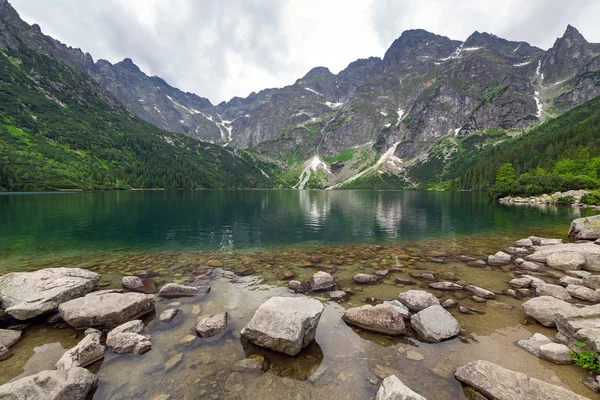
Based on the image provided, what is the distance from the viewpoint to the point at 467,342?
11039 mm

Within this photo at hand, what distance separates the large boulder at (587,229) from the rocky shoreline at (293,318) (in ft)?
51.1

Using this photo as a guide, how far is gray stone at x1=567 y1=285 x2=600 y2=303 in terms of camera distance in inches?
564

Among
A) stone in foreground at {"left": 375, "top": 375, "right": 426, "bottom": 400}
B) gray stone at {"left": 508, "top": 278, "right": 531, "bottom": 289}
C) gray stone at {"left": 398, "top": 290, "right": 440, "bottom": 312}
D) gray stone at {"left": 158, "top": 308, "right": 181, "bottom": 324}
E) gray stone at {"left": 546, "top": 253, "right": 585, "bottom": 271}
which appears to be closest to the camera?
stone in foreground at {"left": 375, "top": 375, "right": 426, "bottom": 400}

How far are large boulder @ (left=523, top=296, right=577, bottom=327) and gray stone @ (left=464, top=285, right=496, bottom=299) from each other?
7.05 ft

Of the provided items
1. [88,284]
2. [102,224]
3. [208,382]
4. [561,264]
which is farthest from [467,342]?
[102,224]

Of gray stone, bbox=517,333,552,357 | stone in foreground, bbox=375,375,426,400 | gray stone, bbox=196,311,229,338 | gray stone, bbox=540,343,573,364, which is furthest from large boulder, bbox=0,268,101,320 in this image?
gray stone, bbox=540,343,573,364

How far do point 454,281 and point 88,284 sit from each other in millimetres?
24692

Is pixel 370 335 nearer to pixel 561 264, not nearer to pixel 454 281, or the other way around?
pixel 454 281

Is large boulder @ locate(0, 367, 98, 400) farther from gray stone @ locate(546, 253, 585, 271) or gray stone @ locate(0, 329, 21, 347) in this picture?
gray stone @ locate(546, 253, 585, 271)

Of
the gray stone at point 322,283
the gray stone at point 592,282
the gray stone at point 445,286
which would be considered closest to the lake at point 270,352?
the gray stone at point 445,286

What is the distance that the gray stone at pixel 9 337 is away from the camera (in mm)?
10508

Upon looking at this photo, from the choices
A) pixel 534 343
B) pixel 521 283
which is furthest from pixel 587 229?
pixel 534 343

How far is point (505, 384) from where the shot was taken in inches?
309

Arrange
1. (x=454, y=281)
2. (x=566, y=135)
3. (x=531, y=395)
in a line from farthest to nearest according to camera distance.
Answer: (x=566, y=135), (x=454, y=281), (x=531, y=395)
